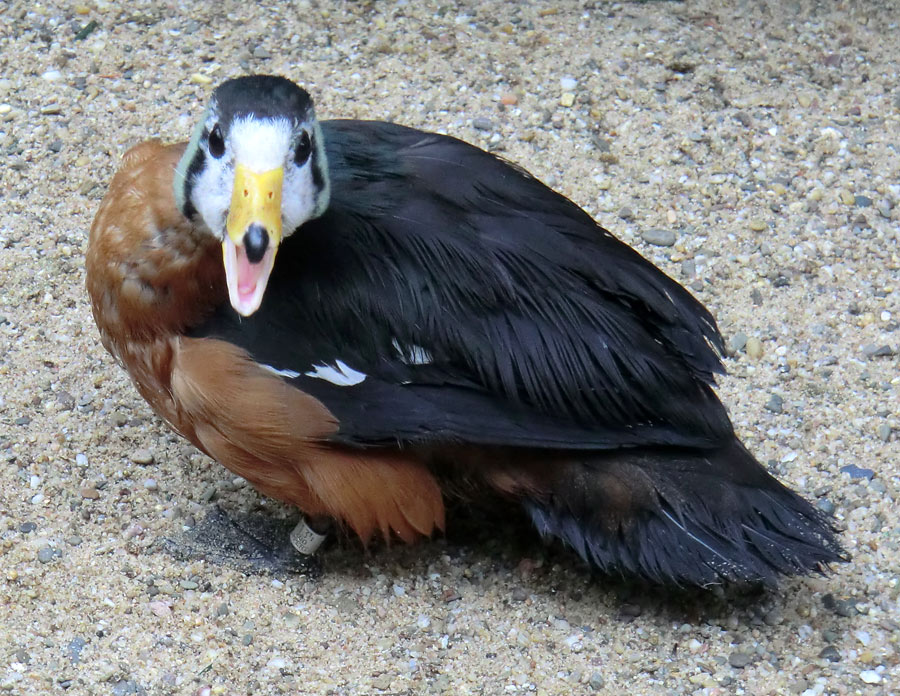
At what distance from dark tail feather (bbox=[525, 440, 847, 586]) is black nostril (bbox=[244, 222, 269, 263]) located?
1.08 m

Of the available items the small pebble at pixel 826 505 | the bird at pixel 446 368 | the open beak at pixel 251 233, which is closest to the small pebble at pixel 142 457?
the bird at pixel 446 368

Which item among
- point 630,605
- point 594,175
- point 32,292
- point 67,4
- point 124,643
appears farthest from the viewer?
point 67,4

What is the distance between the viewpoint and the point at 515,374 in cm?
346

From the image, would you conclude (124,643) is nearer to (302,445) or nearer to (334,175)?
(302,445)

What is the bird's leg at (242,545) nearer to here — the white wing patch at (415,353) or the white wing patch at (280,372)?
the white wing patch at (280,372)

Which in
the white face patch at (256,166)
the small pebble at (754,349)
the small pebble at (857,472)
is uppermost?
the white face patch at (256,166)

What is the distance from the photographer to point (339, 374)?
3482mm

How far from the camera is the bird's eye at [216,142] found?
3162 millimetres

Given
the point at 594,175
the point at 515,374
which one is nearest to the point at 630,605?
the point at 515,374

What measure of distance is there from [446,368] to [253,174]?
788 millimetres

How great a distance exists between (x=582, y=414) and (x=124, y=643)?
4.61 ft

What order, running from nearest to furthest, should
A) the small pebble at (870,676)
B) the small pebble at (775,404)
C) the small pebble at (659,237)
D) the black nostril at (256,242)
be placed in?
the black nostril at (256,242), the small pebble at (870,676), the small pebble at (775,404), the small pebble at (659,237)

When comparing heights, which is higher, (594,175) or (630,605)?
(594,175)

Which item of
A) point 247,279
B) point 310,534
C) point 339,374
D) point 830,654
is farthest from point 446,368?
point 830,654
